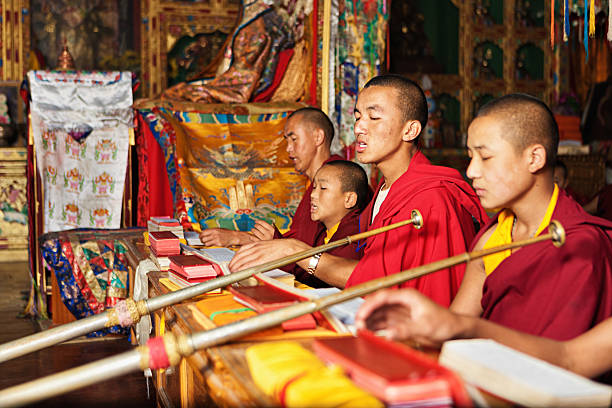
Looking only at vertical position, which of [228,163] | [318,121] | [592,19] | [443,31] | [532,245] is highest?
[443,31]

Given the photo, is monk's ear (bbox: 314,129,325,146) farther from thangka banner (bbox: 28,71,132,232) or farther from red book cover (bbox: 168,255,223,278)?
thangka banner (bbox: 28,71,132,232)

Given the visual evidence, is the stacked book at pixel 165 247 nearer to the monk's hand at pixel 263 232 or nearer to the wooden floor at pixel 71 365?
the monk's hand at pixel 263 232

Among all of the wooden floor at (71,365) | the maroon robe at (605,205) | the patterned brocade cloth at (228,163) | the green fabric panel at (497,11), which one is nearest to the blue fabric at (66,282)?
the wooden floor at (71,365)

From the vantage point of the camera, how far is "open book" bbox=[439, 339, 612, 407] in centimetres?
99

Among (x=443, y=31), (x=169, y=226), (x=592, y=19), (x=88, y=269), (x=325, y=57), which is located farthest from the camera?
(x=443, y=31)

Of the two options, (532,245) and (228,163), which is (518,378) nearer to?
(532,245)

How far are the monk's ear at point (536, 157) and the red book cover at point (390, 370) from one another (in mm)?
697

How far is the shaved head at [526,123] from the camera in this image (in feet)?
5.38

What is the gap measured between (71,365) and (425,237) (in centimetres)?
213

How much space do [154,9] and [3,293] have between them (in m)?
3.87

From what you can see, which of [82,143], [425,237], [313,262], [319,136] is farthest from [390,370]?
[82,143]

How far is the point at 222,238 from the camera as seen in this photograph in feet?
9.96

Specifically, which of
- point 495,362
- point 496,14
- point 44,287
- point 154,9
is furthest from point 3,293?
point 496,14

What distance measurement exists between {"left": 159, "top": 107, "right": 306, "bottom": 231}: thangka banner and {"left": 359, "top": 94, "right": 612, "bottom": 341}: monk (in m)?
2.85
